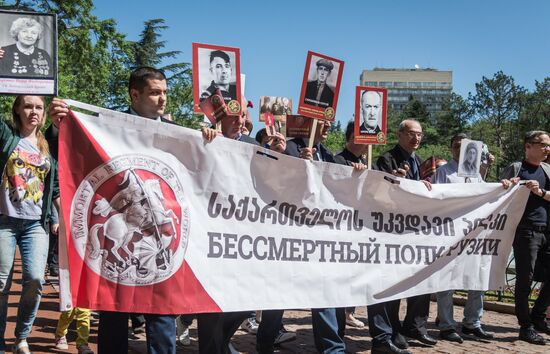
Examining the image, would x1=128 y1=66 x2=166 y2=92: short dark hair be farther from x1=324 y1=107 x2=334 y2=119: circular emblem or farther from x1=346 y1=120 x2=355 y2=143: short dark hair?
x1=346 y1=120 x2=355 y2=143: short dark hair

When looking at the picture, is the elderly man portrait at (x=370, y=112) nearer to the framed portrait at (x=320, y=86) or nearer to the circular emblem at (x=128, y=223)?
the framed portrait at (x=320, y=86)

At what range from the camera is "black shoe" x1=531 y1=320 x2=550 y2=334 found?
7.36m

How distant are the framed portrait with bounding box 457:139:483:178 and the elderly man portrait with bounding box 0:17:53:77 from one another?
4000 mm

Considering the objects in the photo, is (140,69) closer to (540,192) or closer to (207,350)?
(207,350)

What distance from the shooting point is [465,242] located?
6.11 metres

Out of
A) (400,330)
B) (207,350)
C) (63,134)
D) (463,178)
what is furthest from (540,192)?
(63,134)

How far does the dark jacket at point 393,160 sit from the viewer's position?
6098 mm

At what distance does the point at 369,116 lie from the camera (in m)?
6.00

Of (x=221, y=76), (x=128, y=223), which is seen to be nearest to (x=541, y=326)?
(x=221, y=76)

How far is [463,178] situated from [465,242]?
1160 millimetres

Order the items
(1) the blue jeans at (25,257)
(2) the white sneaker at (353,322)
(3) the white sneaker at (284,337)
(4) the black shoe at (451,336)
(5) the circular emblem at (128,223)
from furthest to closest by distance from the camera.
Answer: (2) the white sneaker at (353,322) < (4) the black shoe at (451,336) < (3) the white sneaker at (284,337) < (1) the blue jeans at (25,257) < (5) the circular emblem at (128,223)

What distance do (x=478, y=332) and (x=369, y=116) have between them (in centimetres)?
288

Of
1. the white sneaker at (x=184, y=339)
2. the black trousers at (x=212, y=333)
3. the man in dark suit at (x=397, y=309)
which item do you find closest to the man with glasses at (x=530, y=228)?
the man in dark suit at (x=397, y=309)

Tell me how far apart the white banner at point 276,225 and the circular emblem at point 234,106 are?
351mm
